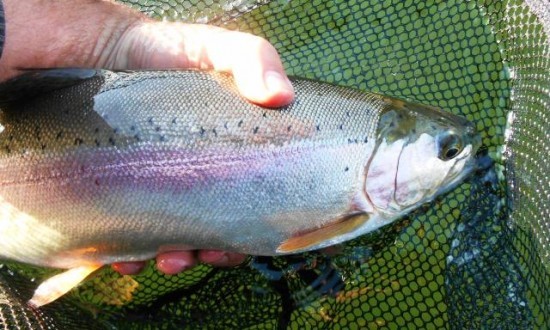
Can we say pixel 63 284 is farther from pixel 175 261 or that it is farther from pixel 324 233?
pixel 324 233

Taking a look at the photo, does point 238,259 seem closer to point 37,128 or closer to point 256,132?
point 256,132

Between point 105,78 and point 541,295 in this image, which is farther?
point 541,295

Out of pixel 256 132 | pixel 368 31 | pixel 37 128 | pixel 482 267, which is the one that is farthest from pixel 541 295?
pixel 37 128

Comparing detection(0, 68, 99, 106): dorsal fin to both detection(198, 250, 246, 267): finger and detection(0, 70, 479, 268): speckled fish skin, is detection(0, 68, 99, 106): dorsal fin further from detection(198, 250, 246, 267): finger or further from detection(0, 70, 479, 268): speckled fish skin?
detection(198, 250, 246, 267): finger

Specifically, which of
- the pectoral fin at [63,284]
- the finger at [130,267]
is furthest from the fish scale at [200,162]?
the finger at [130,267]

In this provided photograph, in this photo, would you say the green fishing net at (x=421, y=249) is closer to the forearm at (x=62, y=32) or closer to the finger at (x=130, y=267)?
the finger at (x=130, y=267)

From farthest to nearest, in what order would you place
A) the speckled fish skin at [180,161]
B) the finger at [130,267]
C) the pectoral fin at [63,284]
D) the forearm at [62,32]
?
the forearm at [62,32] → the finger at [130,267] → the pectoral fin at [63,284] → the speckled fish skin at [180,161]
